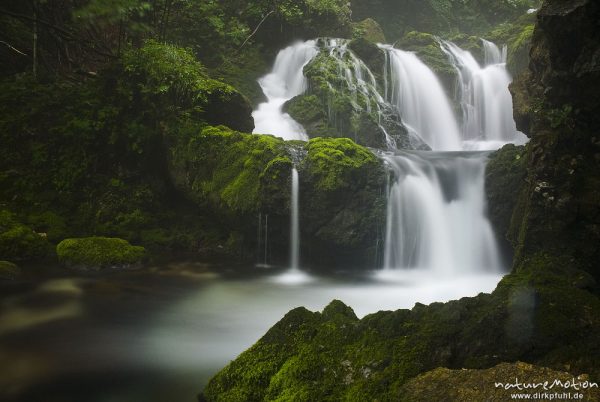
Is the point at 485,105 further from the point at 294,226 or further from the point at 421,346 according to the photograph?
the point at 421,346

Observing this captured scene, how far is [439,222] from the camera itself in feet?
32.1

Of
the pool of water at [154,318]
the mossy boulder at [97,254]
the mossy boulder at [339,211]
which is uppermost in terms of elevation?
the mossy boulder at [339,211]

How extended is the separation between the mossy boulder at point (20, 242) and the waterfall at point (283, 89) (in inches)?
281

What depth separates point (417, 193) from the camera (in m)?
9.88

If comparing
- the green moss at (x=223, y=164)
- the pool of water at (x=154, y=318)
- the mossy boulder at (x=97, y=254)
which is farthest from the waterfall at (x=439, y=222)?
the mossy boulder at (x=97, y=254)

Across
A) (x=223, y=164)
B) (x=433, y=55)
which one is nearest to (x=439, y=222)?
(x=223, y=164)

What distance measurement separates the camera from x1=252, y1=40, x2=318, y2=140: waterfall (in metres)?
13.9

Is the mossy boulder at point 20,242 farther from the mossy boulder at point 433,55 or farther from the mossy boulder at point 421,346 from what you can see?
the mossy boulder at point 433,55

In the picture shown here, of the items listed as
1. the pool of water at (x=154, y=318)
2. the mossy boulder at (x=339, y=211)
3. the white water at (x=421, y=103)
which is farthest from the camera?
the white water at (x=421, y=103)

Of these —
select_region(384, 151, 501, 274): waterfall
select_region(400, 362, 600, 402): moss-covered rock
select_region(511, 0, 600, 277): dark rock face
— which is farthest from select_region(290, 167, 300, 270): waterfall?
select_region(400, 362, 600, 402): moss-covered rock

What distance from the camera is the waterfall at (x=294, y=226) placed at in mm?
9281

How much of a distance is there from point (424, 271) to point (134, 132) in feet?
25.4

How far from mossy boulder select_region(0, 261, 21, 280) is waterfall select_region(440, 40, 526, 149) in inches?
590

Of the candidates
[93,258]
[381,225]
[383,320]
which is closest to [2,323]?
[93,258]
